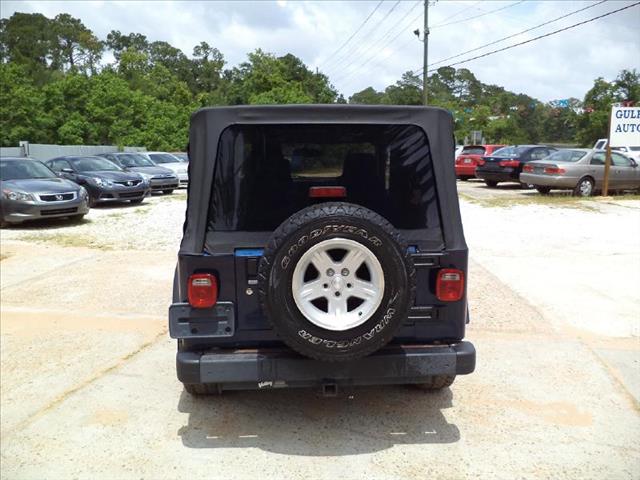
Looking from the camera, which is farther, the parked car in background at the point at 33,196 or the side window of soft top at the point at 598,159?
the side window of soft top at the point at 598,159

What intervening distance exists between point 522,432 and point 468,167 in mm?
20400

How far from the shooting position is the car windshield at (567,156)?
1703cm

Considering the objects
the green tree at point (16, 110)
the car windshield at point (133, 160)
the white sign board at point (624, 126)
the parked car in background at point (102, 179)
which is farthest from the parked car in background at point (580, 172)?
the green tree at point (16, 110)

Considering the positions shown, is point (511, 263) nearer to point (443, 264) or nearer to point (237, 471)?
point (443, 264)

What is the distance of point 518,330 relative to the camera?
5613 millimetres

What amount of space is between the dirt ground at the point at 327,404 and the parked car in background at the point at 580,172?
32.4 feet

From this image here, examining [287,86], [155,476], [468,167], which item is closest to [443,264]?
[155,476]

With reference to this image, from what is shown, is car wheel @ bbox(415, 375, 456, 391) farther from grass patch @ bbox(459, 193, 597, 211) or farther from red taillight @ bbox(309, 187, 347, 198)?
grass patch @ bbox(459, 193, 597, 211)

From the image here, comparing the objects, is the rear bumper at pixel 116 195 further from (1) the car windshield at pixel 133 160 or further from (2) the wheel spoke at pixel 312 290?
(2) the wheel spoke at pixel 312 290

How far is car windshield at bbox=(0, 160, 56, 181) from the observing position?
498 inches

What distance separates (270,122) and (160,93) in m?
56.1

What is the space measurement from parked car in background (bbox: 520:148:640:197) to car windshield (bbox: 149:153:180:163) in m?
12.6

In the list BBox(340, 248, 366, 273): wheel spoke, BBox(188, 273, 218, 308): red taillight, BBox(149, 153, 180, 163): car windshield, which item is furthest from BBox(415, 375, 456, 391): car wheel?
BBox(149, 153, 180, 163): car windshield

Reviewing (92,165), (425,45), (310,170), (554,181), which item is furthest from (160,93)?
(310,170)
